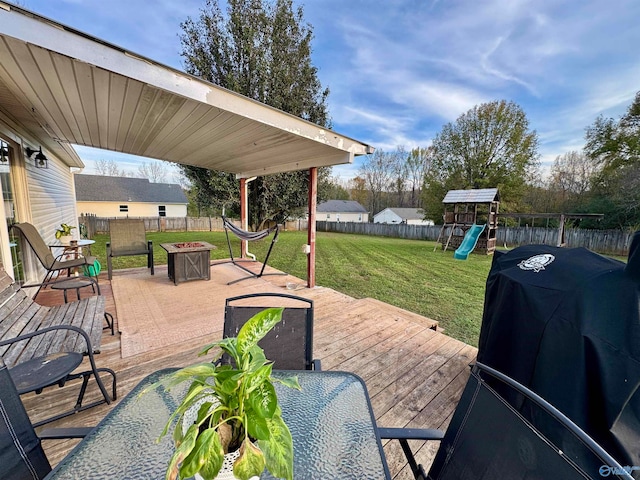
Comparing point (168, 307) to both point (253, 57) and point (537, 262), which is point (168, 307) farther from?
point (253, 57)

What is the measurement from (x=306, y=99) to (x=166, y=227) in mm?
14168

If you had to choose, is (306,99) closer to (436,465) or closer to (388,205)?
(436,465)

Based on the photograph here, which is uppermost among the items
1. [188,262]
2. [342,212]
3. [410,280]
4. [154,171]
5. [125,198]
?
[154,171]

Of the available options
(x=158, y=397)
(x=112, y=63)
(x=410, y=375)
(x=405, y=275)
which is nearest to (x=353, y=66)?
(x=405, y=275)

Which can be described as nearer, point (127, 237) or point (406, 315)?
point (406, 315)

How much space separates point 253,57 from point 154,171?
2999cm

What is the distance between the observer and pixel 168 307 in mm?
3469

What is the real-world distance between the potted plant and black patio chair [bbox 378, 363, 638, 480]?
63 centimetres

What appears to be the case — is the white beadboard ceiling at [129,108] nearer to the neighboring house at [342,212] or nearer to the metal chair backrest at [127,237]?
the metal chair backrest at [127,237]

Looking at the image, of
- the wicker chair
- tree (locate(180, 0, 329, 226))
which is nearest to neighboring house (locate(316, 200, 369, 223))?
tree (locate(180, 0, 329, 226))

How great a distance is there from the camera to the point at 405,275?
6.96 meters

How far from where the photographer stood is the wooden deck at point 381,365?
1.70 meters

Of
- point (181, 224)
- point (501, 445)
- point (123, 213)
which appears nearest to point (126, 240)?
point (501, 445)

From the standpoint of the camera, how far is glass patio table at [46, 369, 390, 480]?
2.57ft
